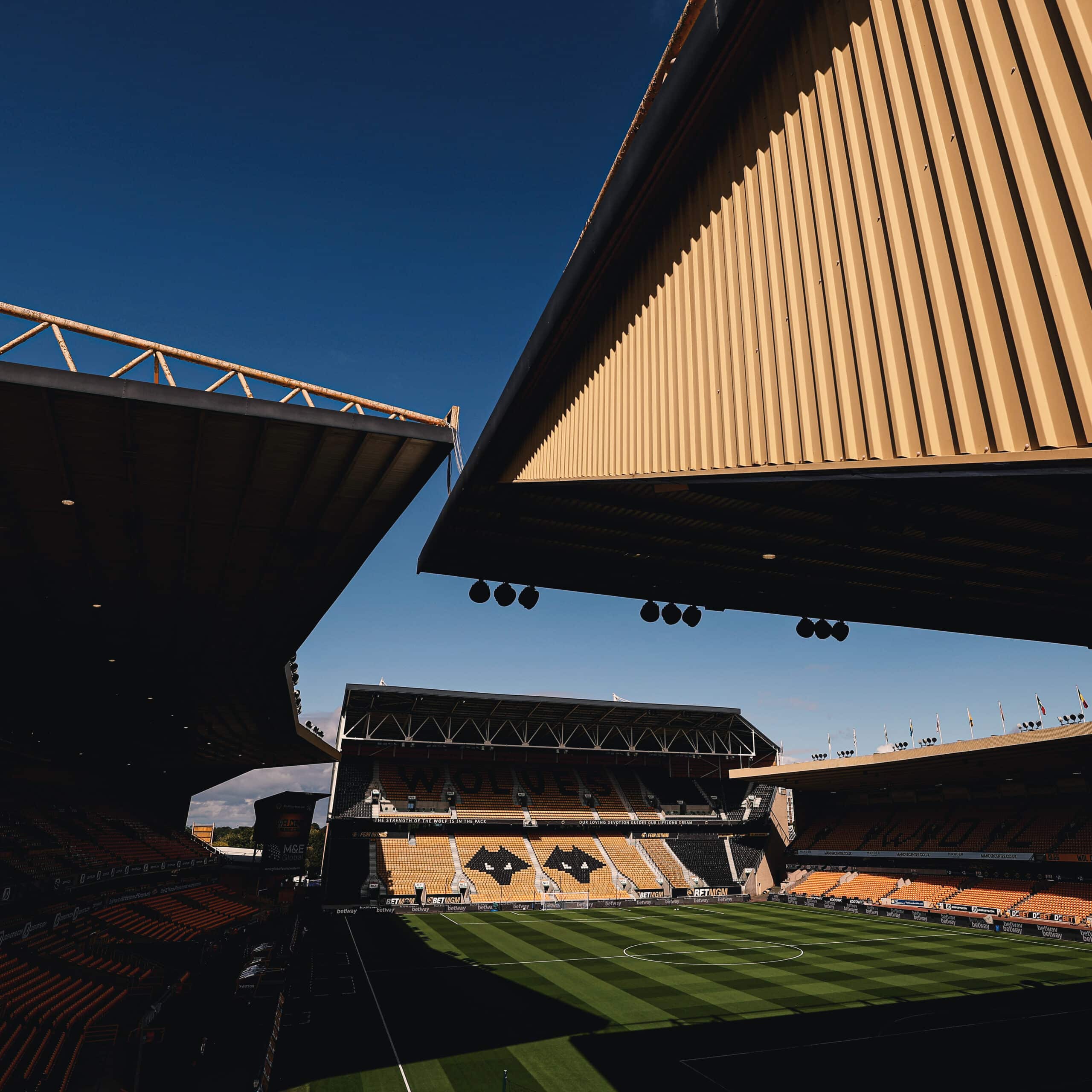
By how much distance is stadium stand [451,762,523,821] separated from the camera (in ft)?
177

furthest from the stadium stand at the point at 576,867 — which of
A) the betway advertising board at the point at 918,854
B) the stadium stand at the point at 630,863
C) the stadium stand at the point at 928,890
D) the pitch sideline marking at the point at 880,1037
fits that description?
the pitch sideline marking at the point at 880,1037

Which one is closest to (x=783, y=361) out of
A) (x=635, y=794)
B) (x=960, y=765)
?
(x=960, y=765)

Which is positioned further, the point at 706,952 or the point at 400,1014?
the point at 706,952

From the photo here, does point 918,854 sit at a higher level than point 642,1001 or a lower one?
higher

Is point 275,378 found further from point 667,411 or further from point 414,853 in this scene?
point 414,853

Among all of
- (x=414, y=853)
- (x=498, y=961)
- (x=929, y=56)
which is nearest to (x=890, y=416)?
(x=929, y=56)

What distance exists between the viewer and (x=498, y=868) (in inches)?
1956

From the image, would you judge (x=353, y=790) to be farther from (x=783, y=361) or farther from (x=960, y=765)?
(x=783, y=361)

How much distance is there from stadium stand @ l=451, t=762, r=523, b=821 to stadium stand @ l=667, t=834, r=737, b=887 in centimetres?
1382

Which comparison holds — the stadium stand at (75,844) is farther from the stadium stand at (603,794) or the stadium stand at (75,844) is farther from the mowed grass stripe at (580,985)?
the stadium stand at (603,794)

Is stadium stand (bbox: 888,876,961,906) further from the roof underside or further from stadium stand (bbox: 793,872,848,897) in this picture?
the roof underside

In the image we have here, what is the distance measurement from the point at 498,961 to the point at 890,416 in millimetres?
30195

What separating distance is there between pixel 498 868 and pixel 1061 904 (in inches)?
1337

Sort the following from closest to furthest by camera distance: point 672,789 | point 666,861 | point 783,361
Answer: point 783,361 < point 666,861 < point 672,789
